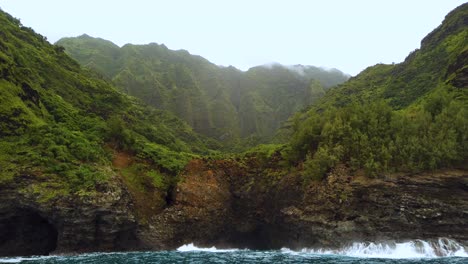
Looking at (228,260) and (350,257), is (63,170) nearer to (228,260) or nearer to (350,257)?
(228,260)

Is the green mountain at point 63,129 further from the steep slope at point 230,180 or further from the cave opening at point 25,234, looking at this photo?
the cave opening at point 25,234

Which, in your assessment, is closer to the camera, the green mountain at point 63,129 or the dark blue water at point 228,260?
the dark blue water at point 228,260

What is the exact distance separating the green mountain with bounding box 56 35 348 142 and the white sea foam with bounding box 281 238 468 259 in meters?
92.0

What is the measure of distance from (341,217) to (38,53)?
227 ft

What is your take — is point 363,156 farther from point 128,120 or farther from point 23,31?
point 23,31

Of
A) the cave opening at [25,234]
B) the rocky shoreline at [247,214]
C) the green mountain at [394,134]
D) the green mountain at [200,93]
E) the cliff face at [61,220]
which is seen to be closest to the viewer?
the rocky shoreline at [247,214]

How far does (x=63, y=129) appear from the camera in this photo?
58.6 m

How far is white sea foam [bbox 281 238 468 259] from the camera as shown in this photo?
133ft

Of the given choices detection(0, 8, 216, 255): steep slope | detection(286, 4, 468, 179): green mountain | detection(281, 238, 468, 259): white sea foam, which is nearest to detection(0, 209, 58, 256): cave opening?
detection(0, 8, 216, 255): steep slope

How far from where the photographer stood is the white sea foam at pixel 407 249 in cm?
4062

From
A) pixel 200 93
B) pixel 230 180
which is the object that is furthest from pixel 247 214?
pixel 200 93

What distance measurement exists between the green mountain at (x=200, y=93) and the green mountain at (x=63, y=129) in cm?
5605

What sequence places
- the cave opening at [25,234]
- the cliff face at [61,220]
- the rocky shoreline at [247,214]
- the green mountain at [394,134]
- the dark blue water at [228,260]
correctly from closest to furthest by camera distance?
1. the dark blue water at [228,260]
2. the rocky shoreline at [247,214]
3. the green mountain at [394,134]
4. the cliff face at [61,220]
5. the cave opening at [25,234]

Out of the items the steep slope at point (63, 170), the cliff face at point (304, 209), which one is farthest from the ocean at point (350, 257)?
the steep slope at point (63, 170)
